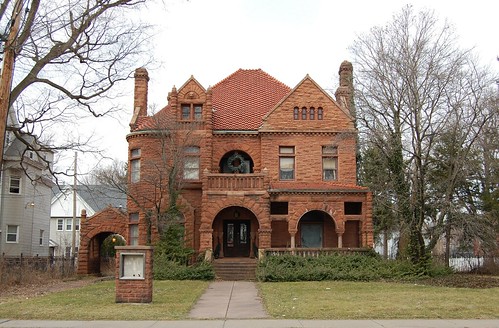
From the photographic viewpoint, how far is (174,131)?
29109 millimetres

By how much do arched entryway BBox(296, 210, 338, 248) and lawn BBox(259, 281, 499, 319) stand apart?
11.1 meters

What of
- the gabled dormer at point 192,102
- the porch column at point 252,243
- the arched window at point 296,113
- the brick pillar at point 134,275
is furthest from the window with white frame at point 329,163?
Result: the brick pillar at point 134,275

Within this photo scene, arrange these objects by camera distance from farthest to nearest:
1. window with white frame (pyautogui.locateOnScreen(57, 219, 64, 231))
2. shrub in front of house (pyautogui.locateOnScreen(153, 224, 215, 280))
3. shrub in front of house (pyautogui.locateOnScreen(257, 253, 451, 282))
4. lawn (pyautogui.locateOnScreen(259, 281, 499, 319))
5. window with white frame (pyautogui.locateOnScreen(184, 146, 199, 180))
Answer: window with white frame (pyautogui.locateOnScreen(57, 219, 64, 231))
window with white frame (pyautogui.locateOnScreen(184, 146, 199, 180))
shrub in front of house (pyautogui.locateOnScreen(153, 224, 215, 280))
shrub in front of house (pyautogui.locateOnScreen(257, 253, 451, 282))
lawn (pyautogui.locateOnScreen(259, 281, 499, 319))

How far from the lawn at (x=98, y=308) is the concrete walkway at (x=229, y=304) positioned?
38 cm

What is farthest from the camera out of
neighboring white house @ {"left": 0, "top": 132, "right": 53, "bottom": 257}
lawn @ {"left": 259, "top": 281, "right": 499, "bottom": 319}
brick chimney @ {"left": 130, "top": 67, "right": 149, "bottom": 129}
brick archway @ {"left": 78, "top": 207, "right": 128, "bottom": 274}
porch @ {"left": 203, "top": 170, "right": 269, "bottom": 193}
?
neighboring white house @ {"left": 0, "top": 132, "right": 53, "bottom": 257}

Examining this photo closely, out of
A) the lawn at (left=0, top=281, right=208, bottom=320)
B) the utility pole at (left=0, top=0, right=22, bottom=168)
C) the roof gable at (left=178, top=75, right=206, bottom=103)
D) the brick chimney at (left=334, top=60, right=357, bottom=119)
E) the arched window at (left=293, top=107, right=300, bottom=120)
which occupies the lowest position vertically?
the lawn at (left=0, top=281, right=208, bottom=320)

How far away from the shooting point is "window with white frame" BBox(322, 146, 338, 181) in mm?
31188

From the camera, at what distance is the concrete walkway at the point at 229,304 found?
530 inches

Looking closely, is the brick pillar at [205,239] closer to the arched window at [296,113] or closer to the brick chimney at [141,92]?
the arched window at [296,113]

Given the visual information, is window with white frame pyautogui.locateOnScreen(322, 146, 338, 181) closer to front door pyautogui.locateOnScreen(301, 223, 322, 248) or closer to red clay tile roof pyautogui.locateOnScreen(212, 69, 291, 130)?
front door pyautogui.locateOnScreen(301, 223, 322, 248)

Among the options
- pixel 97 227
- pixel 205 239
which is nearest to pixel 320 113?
pixel 205 239

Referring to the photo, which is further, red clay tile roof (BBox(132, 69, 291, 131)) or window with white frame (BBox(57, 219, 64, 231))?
window with white frame (BBox(57, 219, 64, 231))

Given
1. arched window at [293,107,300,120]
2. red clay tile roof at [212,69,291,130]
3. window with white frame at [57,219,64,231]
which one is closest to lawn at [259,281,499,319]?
Answer: arched window at [293,107,300,120]

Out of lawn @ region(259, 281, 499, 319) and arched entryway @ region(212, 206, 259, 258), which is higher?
arched entryway @ region(212, 206, 259, 258)
